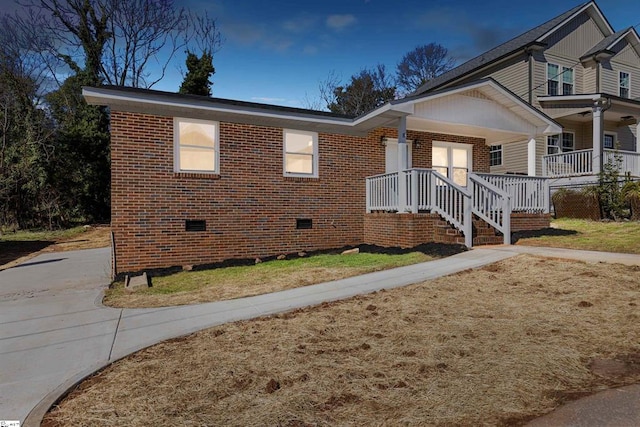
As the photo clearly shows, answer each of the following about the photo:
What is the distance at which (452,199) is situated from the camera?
932 cm

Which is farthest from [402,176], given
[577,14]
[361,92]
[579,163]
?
[361,92]

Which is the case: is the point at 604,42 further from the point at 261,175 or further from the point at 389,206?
the point at 261,175

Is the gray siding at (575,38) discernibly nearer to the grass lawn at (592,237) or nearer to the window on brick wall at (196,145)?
Result: the grass lawn at (592,237)

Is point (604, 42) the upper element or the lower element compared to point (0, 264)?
upper

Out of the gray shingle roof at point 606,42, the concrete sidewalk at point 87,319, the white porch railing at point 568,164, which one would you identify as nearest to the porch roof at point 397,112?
the concrete sidewalk at point 87,319

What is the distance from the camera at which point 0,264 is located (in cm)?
1096

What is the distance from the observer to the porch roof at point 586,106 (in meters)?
15.7

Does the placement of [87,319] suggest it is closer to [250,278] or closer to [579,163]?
[250,278]

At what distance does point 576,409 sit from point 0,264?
13723 millimetres

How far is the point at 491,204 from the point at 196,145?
24.3ft

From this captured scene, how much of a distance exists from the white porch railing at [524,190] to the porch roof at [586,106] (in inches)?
302

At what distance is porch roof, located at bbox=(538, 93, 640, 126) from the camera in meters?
15.7

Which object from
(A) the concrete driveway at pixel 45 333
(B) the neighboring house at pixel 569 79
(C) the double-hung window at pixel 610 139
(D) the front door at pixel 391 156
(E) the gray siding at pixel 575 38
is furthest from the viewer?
(C) the double-hung window at pixel 610 139

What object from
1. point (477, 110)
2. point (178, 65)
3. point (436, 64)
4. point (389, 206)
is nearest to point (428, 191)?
point (389, 206)
